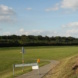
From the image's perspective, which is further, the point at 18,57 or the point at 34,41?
the point at 34,41

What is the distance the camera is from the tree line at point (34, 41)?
92262mm

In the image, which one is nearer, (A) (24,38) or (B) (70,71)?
(B) (70,71)

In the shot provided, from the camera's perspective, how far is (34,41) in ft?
A: 333

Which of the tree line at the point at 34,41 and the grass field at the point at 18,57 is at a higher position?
the tree line at the point at 34,41

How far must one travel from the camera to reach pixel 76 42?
114625 mm

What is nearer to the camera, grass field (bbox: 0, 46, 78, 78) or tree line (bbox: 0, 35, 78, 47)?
grass field (bbox: 0, 46, 78, 78)

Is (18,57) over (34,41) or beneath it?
beneath

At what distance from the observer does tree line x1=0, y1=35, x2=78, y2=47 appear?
9226cm

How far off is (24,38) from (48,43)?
11.4m

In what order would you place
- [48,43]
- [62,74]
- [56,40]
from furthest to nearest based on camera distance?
[56,40]
[48,43]
[62,74]

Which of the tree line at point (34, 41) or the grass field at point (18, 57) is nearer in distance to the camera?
the grass field at point (18, 57)

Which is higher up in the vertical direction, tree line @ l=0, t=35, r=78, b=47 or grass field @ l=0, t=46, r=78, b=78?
tree line @ l=0, t=35, r=78, b=47

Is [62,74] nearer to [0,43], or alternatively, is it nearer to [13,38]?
[0,43]

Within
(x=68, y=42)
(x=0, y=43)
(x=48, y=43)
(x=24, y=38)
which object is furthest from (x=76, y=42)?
(x=0, y=43)
